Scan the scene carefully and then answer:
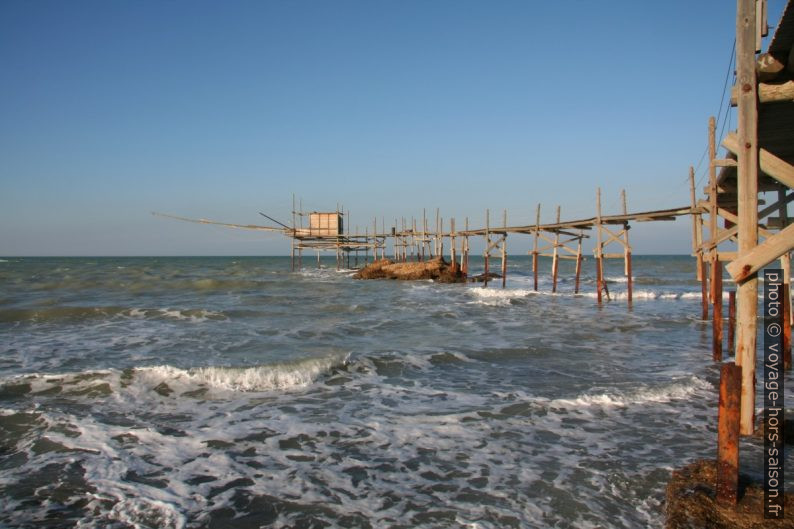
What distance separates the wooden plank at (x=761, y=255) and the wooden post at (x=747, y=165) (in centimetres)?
14

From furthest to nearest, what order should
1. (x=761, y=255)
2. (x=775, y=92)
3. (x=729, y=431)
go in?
1. (x=775, y=92)
2. (x=761, y=255)
3. (x=729, y=431)

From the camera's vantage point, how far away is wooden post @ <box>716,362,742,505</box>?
4.04 m

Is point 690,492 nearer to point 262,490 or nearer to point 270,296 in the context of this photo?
point 262,490

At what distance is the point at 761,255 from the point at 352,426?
510 centimetres

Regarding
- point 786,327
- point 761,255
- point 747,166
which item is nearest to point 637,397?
point 786,327

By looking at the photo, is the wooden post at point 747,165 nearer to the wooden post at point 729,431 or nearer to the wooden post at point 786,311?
the wooden post at point 729,431

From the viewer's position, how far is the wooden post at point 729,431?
404cm

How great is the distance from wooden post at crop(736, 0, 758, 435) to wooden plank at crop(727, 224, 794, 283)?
14 cm

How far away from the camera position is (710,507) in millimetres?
4062

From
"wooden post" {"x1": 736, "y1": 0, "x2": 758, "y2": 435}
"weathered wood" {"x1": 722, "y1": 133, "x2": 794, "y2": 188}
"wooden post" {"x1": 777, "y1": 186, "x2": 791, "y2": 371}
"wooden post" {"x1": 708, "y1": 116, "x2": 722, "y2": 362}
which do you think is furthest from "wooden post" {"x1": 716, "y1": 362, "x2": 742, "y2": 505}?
"wooden post" {"x1": 708, "y1": 116, "x2": 722, "y2": 362}

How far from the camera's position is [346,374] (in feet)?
32.3

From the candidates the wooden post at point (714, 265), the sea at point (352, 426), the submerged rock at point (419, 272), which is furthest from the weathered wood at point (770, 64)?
the submerged rock at point (419, 272)

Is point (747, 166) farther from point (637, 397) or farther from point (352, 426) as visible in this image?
point (352, 426)

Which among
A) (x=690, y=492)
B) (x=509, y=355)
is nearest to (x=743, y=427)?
(x=690, y=492)
